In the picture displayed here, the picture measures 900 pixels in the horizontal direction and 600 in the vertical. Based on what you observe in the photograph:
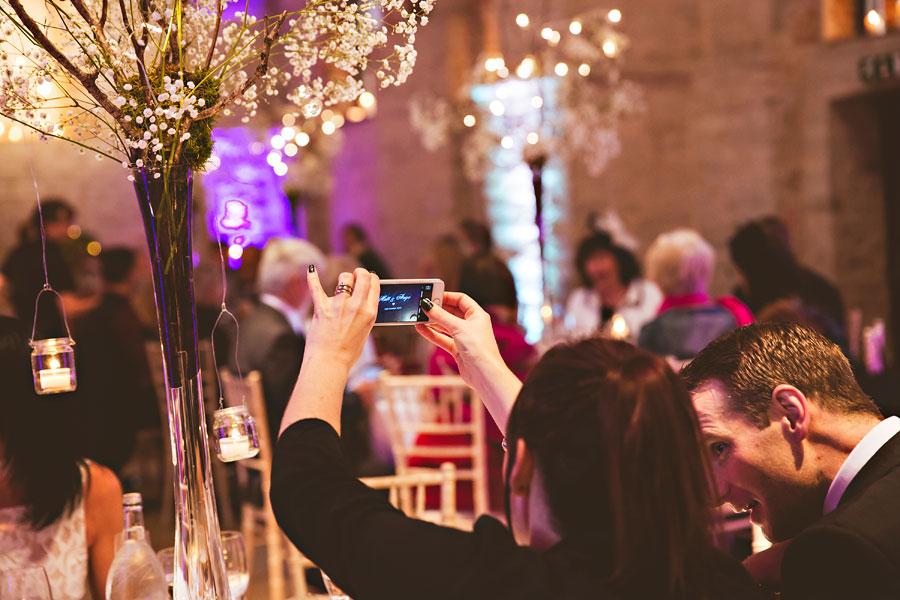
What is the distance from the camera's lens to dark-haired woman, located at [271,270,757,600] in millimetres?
1126

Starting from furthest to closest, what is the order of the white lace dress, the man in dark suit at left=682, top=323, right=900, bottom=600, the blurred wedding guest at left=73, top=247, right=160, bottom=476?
the blurred wedding guest at left=73, top=247, right=160, bottom=476 → the white lace dress → the man in dark suit at left=682, top=323, right=900, bottom=600

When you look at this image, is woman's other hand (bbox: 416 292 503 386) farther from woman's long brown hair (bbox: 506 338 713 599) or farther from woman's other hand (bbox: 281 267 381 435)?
woman's long brown hair (bbox: 506 338 713 599)

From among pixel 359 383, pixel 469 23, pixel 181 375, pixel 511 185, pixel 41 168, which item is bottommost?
pixel 359 383

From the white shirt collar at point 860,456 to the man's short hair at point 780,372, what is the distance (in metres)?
0.05

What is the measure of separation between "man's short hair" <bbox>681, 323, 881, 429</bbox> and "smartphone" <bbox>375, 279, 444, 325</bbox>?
0.46 m

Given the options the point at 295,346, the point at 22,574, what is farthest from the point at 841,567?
the point at 295,346

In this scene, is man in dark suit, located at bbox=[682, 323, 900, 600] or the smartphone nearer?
man in dark suit, located at bbox=[682, 323, 900, 600]

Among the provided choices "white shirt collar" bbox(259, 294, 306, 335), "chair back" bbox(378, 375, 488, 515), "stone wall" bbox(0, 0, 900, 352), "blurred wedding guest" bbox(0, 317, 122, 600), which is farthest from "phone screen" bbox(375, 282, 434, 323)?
"stone wall" bbox(0, 0, 900, 352)

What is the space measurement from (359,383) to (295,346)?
1034 millimetres

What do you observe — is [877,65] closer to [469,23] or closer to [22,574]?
[469,23]

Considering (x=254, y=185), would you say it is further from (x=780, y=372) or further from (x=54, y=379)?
(x=780, y=372)

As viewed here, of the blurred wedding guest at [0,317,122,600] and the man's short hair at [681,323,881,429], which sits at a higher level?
the man's short hair at [681,323,881,429]

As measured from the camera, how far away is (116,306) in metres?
5.88

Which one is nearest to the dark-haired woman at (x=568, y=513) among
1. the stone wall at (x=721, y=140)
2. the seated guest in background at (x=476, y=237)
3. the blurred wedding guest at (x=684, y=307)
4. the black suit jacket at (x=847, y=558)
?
the black suit jacket at (x=847, y=558)
